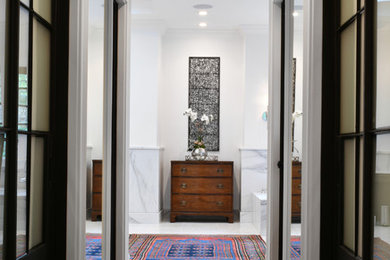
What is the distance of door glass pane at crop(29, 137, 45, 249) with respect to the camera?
6.03 feet

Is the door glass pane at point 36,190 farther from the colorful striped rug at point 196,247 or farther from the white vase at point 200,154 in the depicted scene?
the white vase at point 200,154

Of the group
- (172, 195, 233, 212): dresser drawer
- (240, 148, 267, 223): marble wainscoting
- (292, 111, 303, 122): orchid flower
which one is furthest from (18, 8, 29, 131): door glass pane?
(240, 148, 267, 223): marble wainscoting

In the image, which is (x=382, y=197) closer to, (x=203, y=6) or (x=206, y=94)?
(x=203, y=6)

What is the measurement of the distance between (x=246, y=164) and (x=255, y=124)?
1.83 feet

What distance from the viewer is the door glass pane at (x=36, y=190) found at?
1839mm

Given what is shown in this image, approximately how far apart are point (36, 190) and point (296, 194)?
61.0 inches

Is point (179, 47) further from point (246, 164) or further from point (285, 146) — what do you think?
point (285, 146)

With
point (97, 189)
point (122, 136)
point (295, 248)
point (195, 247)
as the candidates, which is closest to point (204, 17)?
point (195, 247)

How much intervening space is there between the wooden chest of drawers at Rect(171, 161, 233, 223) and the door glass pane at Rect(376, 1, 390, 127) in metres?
4.31

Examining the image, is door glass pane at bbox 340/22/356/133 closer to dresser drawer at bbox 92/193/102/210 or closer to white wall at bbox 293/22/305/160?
white wall at bbox 293/22/305/160

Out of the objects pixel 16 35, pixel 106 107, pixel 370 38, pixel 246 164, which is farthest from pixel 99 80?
pixel 246 164

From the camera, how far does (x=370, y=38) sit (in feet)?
5.27

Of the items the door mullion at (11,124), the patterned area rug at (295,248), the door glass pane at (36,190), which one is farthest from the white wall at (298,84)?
the door mullion at (11,124)

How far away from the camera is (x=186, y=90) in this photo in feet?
21.0
